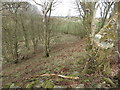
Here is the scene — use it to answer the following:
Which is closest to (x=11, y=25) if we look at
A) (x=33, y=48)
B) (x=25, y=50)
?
(x=25, y=50)

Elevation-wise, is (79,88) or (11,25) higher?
(11,25)

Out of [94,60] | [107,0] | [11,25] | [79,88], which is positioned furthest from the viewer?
[107,0]

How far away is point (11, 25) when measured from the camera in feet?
31.2

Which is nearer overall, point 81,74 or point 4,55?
point 81,74

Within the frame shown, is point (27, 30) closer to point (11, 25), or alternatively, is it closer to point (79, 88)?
point (11, 25)

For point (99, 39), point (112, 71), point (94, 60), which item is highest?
point (99, 39)

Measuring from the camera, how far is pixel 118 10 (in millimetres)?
4023

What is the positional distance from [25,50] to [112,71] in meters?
9.65

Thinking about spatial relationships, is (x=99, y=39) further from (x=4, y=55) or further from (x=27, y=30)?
(x=27, y=30)

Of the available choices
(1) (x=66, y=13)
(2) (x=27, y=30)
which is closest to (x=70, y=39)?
(1) (x=66, y=13)

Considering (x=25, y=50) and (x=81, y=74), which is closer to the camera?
(x=81, y=74)

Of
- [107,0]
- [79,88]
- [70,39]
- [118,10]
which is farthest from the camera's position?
[70,39]

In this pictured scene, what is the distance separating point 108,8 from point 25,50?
29.9 feet

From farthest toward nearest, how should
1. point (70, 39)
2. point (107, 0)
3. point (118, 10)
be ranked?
point (70, 39), point (107, 0), point (118, 10)
